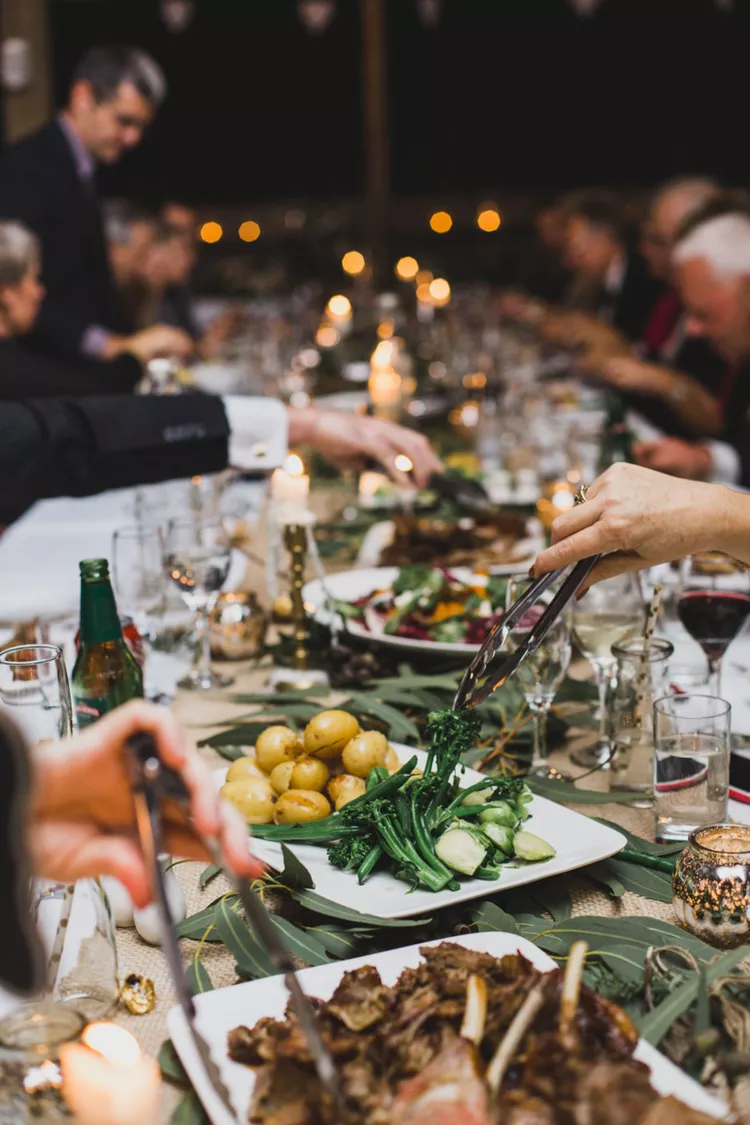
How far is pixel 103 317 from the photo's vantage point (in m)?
4.89

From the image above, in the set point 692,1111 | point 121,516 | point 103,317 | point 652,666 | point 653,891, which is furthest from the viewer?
point 103,317

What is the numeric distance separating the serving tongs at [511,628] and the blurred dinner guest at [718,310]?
1.78m

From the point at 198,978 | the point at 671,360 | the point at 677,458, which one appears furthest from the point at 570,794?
the point at 671,360

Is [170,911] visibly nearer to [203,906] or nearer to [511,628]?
[203,906]

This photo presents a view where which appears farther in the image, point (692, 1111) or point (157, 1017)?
point (157, 1017)

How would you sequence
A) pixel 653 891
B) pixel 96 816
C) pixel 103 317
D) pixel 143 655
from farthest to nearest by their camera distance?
1. pixel 103 317
2. pixel 143 655
3. pixel 653 891
4. pixel 96 816

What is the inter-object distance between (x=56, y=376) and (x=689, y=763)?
284 centimetres

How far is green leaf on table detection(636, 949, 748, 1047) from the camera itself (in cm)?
83

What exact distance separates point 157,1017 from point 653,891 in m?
0.43

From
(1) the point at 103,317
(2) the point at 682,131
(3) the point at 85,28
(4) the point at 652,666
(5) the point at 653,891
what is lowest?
(5) the point at 653,891

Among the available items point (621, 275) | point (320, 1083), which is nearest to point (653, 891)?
point (320, 1083)

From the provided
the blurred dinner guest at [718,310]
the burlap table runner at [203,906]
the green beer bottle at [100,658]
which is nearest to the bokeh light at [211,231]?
the blurred dinner guest at [718,310]

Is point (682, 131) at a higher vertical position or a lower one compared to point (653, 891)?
higher

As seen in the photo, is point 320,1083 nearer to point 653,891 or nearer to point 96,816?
point 96,816
